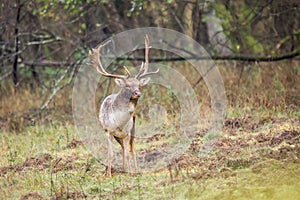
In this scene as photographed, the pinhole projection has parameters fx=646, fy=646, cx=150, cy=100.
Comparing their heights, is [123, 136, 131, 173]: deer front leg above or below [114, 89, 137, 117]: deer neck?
below

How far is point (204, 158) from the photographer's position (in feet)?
27.5

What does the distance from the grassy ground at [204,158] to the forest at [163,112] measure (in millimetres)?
22

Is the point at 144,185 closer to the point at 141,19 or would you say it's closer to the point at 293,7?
the point at 293,7

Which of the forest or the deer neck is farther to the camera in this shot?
the deer neck

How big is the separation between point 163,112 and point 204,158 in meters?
3.94

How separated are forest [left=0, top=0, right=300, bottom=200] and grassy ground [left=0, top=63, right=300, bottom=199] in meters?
0.02

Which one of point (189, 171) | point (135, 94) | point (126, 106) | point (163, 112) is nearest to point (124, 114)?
point (126, 106)

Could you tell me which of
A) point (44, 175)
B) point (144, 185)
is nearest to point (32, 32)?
point (44, 175)

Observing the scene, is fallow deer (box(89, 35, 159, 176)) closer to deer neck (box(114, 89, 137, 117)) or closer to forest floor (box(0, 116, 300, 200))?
deer neck (box(114, 89, 137, 117))

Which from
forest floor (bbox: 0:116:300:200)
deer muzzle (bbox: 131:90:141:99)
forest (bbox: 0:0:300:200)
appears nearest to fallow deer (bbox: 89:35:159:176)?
deer muzzle (bbox: 131:90:141:99)

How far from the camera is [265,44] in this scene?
17.2 m

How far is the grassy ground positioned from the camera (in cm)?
648

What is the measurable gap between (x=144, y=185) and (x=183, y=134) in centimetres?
341

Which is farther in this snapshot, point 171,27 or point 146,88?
point 171,27
